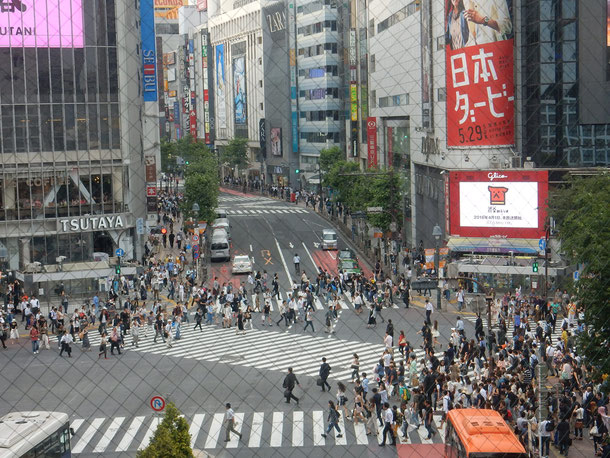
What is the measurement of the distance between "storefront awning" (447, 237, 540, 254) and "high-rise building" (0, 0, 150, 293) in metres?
3.52

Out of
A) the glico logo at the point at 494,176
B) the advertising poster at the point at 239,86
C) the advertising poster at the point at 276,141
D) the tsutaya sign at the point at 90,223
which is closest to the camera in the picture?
the glico logo at the point at 494,176

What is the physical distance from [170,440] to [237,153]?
1734 cm

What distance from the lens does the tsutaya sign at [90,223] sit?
9.87 meters

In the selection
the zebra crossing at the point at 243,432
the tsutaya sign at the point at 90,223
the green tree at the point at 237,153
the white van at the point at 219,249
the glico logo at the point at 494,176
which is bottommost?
the zebra crossing at the point at 243,432

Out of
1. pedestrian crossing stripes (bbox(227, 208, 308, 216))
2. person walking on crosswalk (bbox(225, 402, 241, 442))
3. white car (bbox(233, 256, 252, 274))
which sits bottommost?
person walking on crosswalk (bbox(225, 402, 241, 442))

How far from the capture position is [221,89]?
64.6ft

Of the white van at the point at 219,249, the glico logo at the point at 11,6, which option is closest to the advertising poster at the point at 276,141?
the white van at the point at 219,249

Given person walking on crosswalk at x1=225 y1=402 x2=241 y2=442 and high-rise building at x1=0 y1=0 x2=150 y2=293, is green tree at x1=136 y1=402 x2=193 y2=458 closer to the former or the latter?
person walking on crosswalk at x1=225 y1=402 x2=241 y2=442

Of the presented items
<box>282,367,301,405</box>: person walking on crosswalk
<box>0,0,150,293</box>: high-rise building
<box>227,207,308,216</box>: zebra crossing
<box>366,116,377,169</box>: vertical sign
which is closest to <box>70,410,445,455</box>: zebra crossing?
<box>282,367,301,405</box>: person walking on crosswalk

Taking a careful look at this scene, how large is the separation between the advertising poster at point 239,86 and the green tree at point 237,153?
71cm

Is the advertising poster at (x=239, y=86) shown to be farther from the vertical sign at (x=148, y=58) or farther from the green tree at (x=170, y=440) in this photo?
the green tree at (x=170, y=440)

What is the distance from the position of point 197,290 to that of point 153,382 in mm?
2989

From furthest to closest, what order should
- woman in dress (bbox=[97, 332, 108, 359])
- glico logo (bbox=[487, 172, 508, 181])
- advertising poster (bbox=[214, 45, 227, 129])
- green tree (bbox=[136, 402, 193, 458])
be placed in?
advertising poster (bbox=[214, 45, 227, 129]) < glico logo (bbox=[487, 172, 508, 181]) < woman in dress (bbox=[97, 332, 108, 359]) < green tree (bbox=[136, 402, 193, 458])

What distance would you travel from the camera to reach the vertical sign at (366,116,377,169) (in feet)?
48.9
